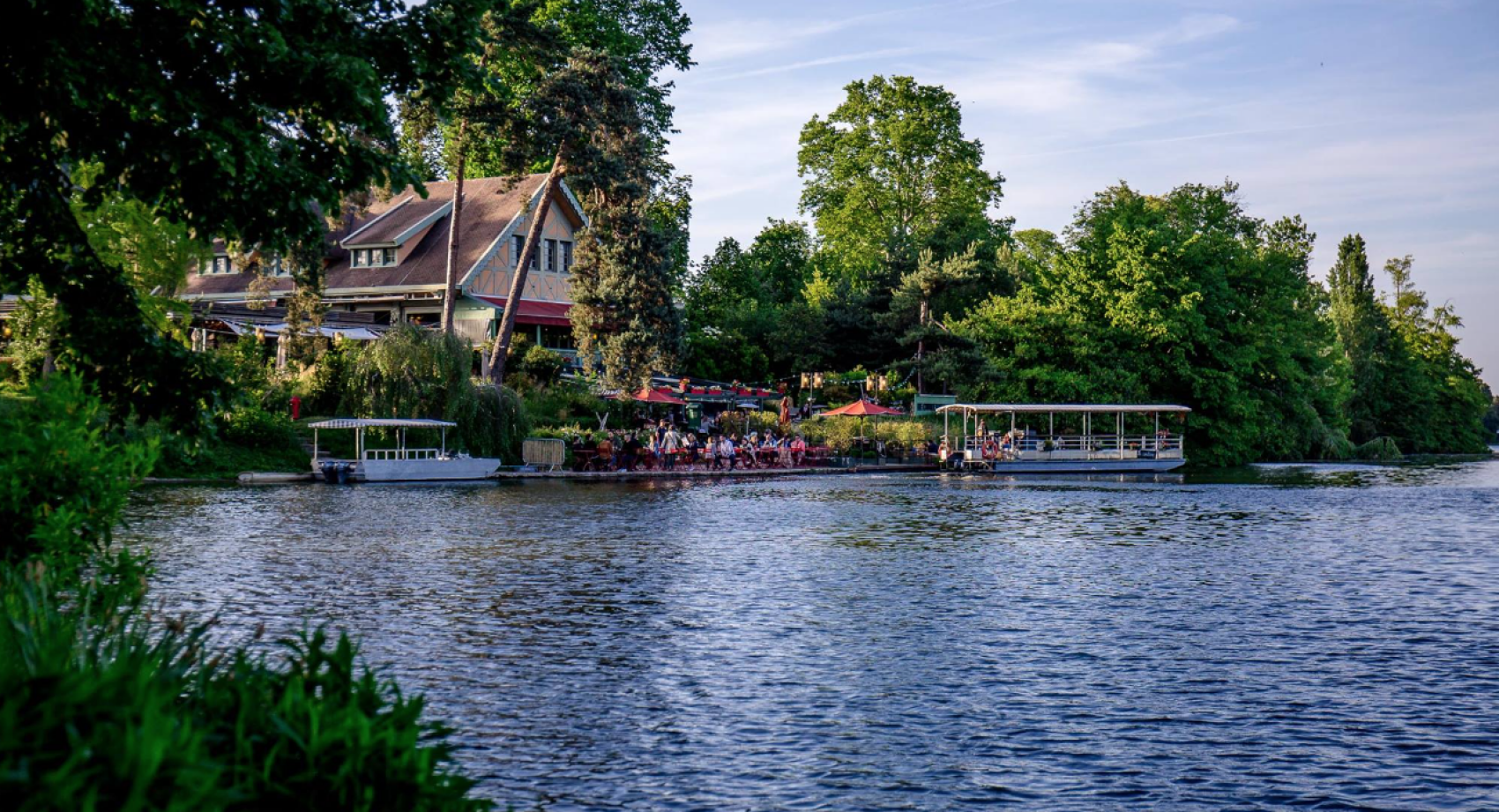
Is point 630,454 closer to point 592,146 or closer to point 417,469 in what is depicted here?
point 417,469

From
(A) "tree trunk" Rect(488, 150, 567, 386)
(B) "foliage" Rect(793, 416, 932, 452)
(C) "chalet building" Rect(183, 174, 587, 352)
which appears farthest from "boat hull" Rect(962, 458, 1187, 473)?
(A) "tree trunk" Rect(488, 150, 567, 386)

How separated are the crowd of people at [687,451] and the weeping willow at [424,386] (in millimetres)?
4149

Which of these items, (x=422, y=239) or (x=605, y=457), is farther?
(x=422, y=239)

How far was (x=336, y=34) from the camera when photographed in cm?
1158

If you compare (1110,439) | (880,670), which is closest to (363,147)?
(880,670)

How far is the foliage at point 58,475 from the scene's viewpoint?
936cm

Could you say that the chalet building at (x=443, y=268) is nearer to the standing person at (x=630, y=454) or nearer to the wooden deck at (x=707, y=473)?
the standing person at (x=630, y=454)

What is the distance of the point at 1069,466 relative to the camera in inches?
2429

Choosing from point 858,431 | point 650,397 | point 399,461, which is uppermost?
point 650,397

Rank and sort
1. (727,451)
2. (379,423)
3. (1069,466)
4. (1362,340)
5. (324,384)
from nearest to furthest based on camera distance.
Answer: (379,423) → (324,384) → (727,451) → (1069,466) → (1362,340)

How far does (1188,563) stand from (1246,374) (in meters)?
54.5

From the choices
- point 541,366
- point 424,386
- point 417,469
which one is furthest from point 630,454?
point 417,469

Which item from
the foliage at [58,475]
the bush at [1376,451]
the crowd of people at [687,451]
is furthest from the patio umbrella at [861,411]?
the foliage at [58,475]

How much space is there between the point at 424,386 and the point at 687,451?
11.7 m
